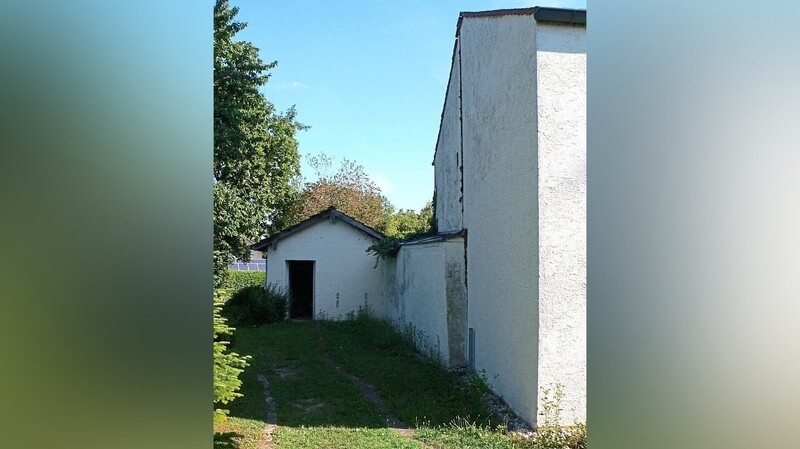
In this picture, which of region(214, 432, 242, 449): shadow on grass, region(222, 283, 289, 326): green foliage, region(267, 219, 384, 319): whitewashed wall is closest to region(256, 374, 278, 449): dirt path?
region(214, 432, 242, 449): shadow on grass

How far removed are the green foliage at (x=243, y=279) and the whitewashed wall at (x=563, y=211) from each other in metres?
15.1

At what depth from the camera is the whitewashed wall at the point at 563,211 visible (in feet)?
17.1

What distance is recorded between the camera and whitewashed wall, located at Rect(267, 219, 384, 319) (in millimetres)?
17141

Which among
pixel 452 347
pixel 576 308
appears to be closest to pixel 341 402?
pixel 452 347

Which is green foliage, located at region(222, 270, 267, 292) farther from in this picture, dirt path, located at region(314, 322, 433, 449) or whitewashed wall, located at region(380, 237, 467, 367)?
dirt path, located at region(314, 322, 433, 449)

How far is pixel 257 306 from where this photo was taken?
51.4 feet

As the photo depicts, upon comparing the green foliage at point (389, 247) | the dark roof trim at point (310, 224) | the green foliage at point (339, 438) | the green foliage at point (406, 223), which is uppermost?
the green foliage at point (406, 223)

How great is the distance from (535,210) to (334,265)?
41.2 ft

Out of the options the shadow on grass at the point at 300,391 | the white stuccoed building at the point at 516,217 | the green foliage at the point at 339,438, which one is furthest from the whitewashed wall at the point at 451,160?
the green foliage at the point at 339,438

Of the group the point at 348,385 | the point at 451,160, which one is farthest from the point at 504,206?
the point at 451,160

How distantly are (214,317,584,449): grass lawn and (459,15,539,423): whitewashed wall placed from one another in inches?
24.8

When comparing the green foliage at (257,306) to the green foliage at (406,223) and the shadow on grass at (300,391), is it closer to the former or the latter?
the shadow on grass at (300,391)
